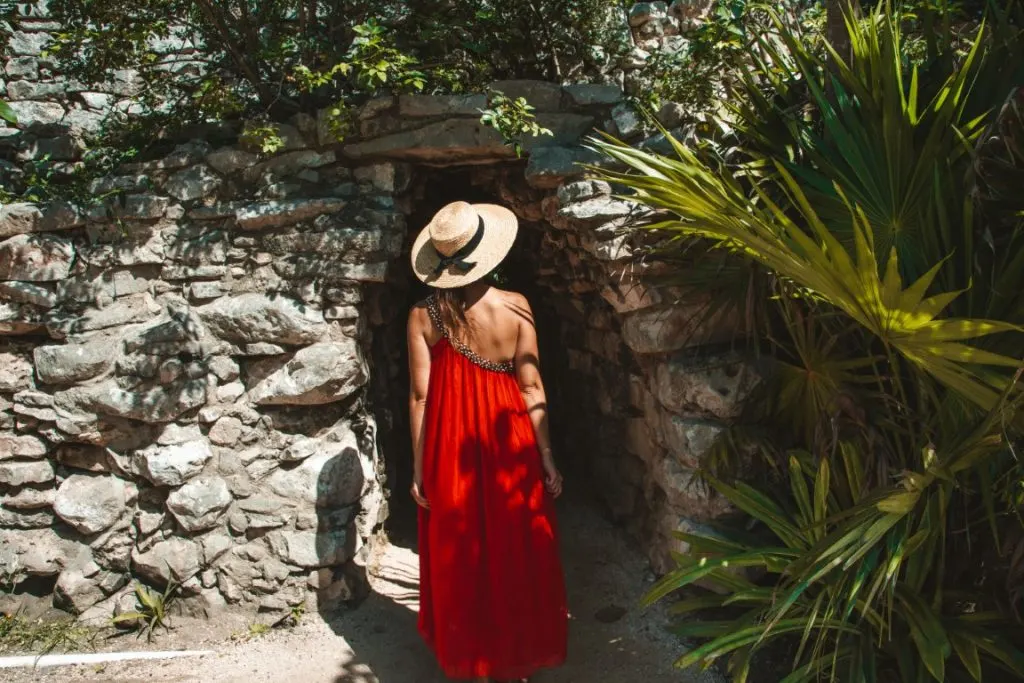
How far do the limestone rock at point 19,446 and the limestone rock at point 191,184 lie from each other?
4.01ft

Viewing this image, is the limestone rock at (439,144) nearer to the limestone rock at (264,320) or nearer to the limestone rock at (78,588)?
the limestone rock at (264,320)

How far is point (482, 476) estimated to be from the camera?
10.7ft

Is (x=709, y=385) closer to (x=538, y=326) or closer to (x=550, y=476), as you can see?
(x=550, y=476)

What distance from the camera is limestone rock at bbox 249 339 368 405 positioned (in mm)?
3824

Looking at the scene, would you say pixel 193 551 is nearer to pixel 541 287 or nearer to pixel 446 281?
pixel 446 281

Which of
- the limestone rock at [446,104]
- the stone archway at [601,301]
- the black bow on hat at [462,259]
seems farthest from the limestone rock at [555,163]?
the black bow on hat at [462,259]

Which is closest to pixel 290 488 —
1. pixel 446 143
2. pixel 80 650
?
pixel 80 650

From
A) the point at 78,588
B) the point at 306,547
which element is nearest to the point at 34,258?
the point at 78,588

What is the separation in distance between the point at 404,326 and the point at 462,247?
77.3 inches

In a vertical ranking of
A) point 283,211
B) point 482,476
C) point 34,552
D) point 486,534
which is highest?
point 283,211

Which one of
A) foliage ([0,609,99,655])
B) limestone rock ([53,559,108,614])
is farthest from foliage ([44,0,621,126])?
foliage ([0,609,99,655])

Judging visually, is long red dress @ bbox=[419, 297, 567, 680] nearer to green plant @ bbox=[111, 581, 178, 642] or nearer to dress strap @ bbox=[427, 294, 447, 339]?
dress strap @ bbox=[427, 294, 447, 339]

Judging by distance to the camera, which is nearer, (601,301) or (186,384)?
(186,384)

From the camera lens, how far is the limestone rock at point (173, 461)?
379 cm
